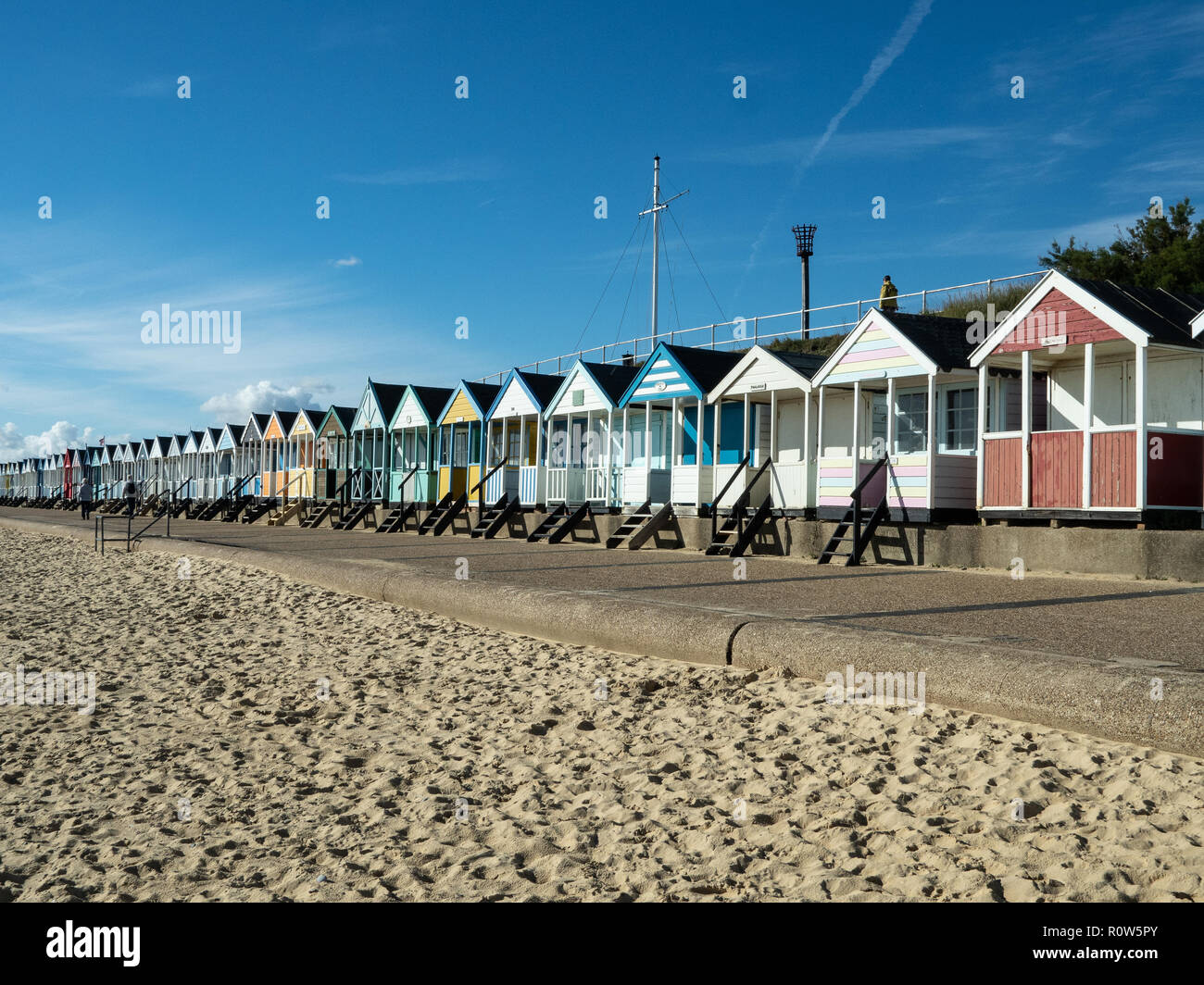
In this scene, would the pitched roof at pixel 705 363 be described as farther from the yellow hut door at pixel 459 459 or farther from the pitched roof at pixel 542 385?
the yellow hut door at pixel 459 459

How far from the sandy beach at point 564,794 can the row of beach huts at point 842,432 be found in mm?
7991

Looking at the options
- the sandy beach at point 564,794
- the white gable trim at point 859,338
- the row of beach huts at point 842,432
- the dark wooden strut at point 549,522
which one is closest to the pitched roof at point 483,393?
the row of beach huts at point 842,432

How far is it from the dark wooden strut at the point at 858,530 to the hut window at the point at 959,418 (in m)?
1.92

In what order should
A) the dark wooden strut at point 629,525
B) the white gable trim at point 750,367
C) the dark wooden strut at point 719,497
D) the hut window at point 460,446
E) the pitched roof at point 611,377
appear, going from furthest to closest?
the hut window at point 460,446 < the pitched roof at point 611,377 < the dark wooden strut at point 629,525 < the white gable trim at point 750,367 < the dark wooden strut at point 719,497

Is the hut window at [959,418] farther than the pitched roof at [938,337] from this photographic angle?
Yes

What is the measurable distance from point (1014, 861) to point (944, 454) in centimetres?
1173

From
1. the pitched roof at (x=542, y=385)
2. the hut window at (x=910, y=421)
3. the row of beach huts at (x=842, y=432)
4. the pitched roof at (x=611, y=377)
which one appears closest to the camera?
the row of beach huts at (x=842, y=432)

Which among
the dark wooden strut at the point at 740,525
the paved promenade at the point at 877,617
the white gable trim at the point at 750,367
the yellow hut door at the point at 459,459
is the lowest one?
the paved promenade at the point at 877,617

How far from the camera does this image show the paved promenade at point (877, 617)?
5.23 metres

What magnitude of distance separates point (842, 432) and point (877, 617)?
1159cm

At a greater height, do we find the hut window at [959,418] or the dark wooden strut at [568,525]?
the hut window at [959,418]

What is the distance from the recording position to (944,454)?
14.9 m
